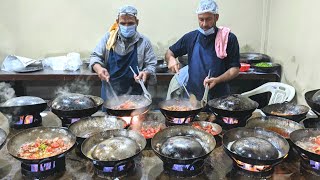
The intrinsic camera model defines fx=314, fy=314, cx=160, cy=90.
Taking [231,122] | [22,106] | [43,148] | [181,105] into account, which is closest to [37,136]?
[43,148]

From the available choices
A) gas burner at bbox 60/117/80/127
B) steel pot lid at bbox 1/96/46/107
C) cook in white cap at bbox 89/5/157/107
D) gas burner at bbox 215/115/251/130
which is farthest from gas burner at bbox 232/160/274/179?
cook in white cap at bbox 89/5/157/107

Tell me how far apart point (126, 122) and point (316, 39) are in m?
2.79

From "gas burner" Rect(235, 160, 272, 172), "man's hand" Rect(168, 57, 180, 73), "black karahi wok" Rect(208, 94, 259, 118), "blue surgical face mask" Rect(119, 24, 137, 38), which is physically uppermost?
"blue surgical face mask" Rect(119, 24, 137, 38)

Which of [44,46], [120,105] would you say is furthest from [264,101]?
[44,46]

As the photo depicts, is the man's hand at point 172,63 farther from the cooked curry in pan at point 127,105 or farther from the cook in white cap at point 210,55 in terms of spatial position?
the cooked curry in pan at point 127,105

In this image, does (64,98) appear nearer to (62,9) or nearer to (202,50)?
(202,50)

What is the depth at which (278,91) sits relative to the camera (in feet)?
15.9

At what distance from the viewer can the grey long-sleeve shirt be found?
12.8 ft

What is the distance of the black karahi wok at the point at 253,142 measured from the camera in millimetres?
2018

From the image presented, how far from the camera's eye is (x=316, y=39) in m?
4.01

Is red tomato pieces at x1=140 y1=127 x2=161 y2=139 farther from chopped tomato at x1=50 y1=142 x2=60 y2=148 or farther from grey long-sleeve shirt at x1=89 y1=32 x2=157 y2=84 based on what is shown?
grey long-sleeve shirt at x1=89 y1=32 x2=157 y2=84

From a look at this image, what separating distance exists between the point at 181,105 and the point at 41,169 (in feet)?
4.88

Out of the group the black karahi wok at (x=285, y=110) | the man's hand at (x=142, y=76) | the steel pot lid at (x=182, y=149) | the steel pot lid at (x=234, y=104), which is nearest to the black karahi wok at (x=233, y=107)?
the steel pot lid at (x=234, y=104)

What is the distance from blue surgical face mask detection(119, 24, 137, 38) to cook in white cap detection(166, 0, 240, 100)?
53cm
